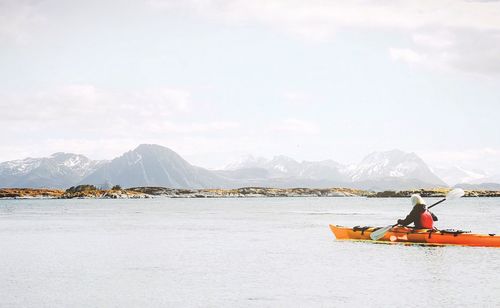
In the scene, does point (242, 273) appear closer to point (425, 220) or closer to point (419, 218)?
point (419, 218)

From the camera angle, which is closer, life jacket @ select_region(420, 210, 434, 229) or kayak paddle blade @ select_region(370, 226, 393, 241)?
life jacket @ select_region(420, 210, 434, 229)

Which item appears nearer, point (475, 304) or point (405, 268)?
point (475, 304)

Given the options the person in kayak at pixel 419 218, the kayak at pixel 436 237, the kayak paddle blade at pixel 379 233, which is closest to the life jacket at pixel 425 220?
the person in kayak at pixel 419 218

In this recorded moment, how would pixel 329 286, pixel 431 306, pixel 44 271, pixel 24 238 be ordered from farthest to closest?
pixel 24 238 → pixel 44 271 → pixel 329 286 → pixel 431 306

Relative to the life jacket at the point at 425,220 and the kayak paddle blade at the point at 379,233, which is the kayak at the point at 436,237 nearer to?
the kayak paddle blade at the point at 379,233

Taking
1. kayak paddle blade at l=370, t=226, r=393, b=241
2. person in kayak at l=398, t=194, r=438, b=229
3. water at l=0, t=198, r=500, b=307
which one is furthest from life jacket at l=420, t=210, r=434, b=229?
kayak paddle blade at l=370, t=226, r=393, b=241

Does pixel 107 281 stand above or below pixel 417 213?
below

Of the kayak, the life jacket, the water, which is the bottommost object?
the water

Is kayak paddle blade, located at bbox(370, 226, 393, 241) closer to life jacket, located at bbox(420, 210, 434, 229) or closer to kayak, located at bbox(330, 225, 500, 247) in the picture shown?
kayak, located at bbox(330, 225, 500, 247)

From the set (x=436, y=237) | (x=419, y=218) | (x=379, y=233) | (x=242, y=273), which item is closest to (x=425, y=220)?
(x=419, y=218)

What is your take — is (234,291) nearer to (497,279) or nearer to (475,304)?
(475,304)

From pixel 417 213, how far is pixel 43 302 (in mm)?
26868

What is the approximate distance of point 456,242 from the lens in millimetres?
41094

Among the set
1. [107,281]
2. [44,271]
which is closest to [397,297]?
[107,281]
